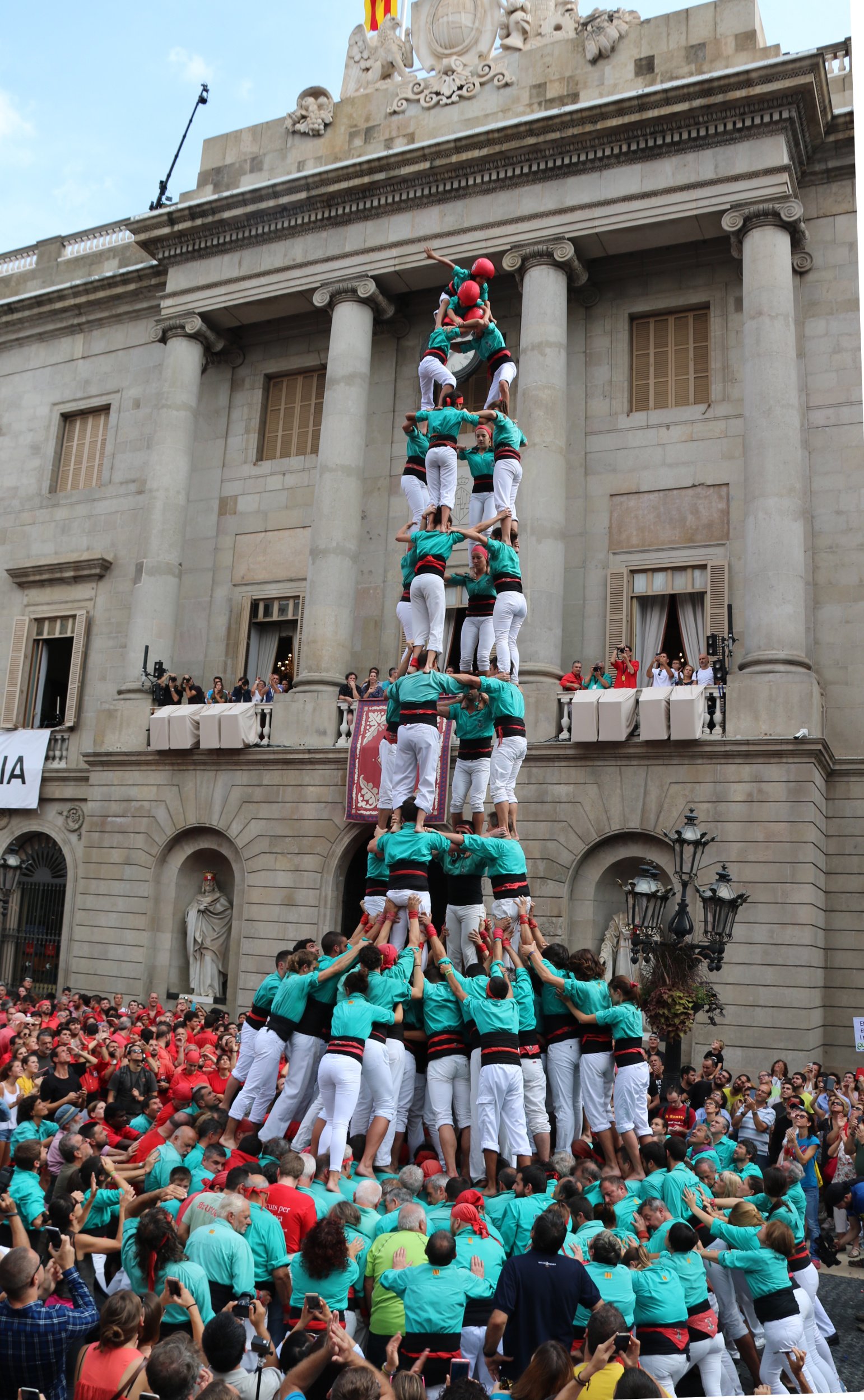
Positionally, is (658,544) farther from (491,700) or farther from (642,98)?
(491,700)

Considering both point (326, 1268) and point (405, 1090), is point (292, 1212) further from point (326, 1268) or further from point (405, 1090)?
point (405, 1090)

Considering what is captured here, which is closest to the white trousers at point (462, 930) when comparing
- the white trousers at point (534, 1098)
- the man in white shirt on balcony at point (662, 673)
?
the white trousers at point (534, 1098)

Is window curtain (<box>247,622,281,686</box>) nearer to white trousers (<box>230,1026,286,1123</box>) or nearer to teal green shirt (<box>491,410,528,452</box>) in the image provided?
teal green shirt (<box>491,410,528,452</box>)

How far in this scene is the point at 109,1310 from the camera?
596 cm

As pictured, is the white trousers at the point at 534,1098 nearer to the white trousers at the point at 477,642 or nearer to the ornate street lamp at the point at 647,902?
the ornate street lamp at the point at 647,902

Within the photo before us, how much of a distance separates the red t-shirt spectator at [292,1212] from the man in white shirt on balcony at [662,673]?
16066 millimetres

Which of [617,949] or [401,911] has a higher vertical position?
[617,949]

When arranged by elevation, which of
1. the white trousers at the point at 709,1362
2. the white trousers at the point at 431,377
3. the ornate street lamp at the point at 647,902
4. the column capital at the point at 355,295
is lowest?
the white trousers at the point at 709,1362

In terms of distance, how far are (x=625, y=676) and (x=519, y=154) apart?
12117 mm

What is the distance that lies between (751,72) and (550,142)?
14.5 feet

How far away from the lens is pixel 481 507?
48.1 ft

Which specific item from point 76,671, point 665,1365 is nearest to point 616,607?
point 76,671

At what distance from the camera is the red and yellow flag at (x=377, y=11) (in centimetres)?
2975

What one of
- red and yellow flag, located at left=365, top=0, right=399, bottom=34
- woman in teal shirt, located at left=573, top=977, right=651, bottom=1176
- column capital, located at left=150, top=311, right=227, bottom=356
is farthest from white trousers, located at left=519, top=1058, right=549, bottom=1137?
red and yellow flag, located at left=365, top=0, right=399, bottom=34
